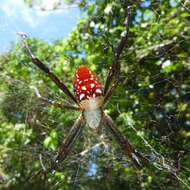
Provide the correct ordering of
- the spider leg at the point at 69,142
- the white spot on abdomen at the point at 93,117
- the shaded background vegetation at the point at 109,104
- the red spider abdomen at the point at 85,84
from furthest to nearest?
1. the shaded background vegetation at the point at 109,104
2. the spider leg at the point at 69,142
3. the white spot on abdomen at the point at 93,117
4. the red spider abdomen at the point at 85,84

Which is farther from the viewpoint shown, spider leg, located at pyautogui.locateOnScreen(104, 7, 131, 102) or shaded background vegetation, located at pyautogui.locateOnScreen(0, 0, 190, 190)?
shaded background vegetation, located at pyautogui.locateOnScreen(0, 0, 190, 190)

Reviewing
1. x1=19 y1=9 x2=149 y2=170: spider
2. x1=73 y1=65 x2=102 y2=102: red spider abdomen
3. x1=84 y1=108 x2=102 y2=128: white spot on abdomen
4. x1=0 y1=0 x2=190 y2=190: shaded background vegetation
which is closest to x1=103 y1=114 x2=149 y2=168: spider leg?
x1=19 y1=9 x2=149 y2=170: spider

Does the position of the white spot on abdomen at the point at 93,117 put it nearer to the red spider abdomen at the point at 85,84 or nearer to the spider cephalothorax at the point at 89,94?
the spider cephalothorax at the point at 89,94

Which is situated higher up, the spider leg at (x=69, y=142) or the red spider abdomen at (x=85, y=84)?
the red spider abdomen at (x=85, y=84)

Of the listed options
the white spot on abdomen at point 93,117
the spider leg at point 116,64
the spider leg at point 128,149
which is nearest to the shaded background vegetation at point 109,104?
the spider leg at point 128,149

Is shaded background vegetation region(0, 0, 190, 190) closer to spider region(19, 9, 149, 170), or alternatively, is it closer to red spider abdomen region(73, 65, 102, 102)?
spider region(19, 9, 149, 170)

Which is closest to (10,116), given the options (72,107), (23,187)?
(23,187)

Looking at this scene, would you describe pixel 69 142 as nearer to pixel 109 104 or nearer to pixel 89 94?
pixel 89 94
